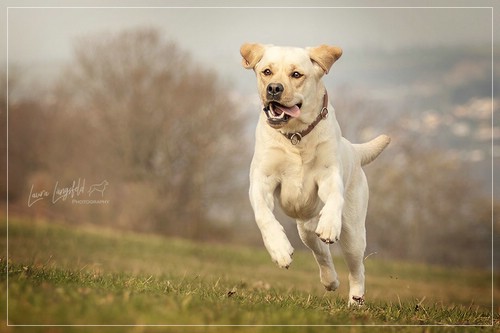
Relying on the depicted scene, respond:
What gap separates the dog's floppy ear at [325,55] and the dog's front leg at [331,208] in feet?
2.87

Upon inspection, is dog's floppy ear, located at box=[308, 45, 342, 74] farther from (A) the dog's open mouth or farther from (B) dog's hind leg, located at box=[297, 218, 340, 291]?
(B) dog's hind leg, located at box=[297, 218, 340, 291]

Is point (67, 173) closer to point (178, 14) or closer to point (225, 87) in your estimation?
point (225, 87)

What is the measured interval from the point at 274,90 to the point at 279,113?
255 mm

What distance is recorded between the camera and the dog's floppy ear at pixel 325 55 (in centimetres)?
562

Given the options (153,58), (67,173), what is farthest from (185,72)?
(67,173)

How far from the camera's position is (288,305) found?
5180mm

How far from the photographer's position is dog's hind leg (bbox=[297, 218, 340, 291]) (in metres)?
6.06

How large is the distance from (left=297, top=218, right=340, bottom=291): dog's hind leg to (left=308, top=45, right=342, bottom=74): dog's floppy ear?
1.36 metres

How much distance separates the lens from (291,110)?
539 cm

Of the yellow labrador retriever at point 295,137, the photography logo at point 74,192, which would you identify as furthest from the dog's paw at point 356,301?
the photography logo at point 74,192

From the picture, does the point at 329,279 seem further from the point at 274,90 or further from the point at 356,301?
the point at 274,90

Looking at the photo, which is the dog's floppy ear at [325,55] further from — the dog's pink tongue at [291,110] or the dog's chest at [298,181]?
the dog's chest at [298,181]

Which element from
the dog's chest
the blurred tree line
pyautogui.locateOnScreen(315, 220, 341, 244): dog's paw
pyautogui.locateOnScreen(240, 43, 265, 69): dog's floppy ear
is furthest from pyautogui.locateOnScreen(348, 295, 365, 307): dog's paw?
the blurred tree line

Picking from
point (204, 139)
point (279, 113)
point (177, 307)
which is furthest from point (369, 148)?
point (204, 139)
